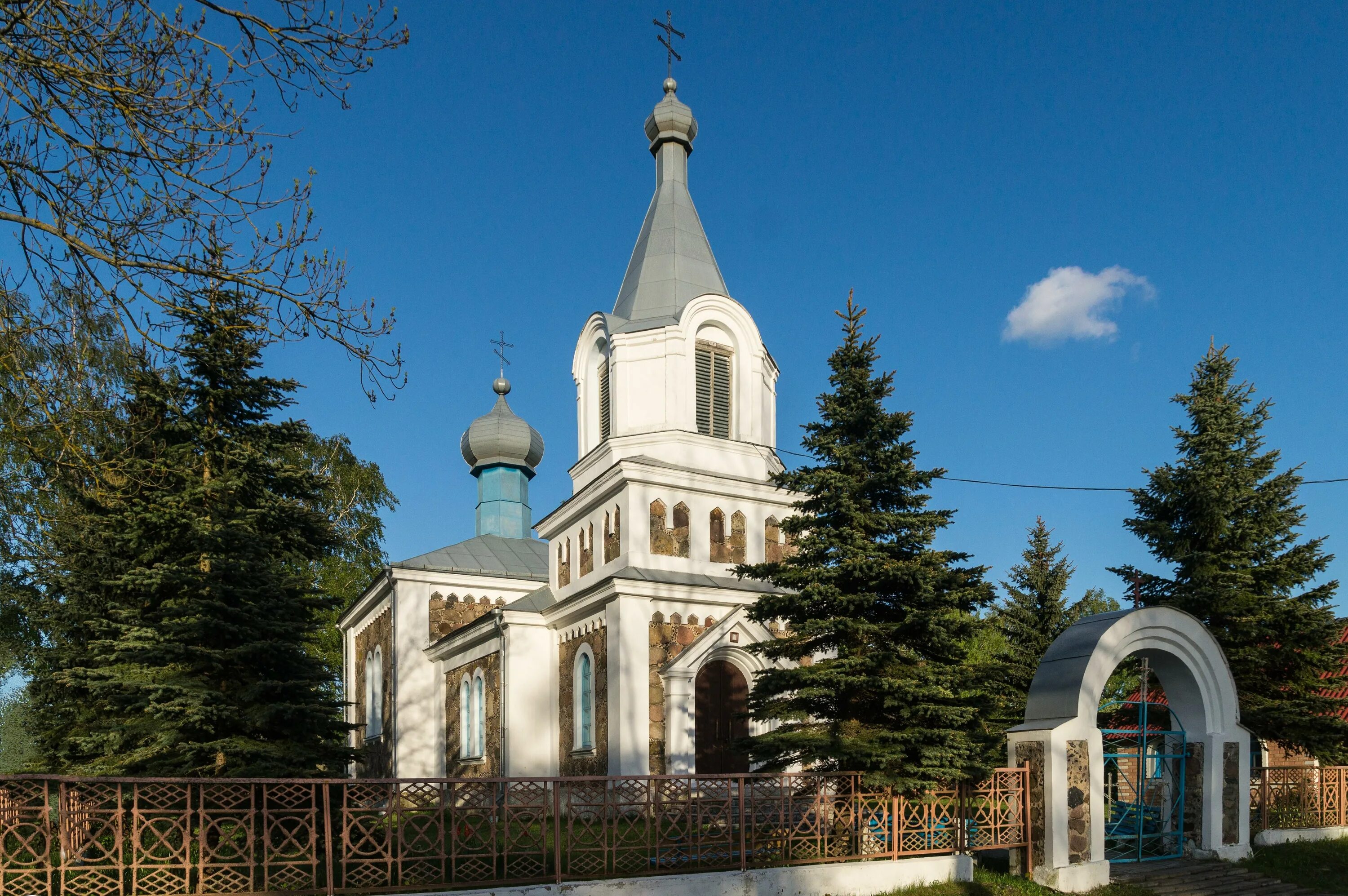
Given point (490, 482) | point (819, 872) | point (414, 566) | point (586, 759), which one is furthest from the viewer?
point (490, 482)

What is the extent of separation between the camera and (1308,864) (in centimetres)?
1312

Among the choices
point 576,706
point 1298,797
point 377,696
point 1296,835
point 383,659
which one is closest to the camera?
point 1296,835

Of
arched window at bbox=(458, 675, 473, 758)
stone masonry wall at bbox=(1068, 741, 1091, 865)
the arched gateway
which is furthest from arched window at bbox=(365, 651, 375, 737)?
stone masonry wall at bbox=(1068, 741, 1091, 865)

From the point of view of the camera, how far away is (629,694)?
52.0 ft

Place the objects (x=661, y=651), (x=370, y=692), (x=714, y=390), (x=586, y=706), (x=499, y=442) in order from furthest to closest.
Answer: (x=499, y=442) < (x=370, y=692) < (x=714, y=390) < (x=586, y=706) < (x=661, y=651)

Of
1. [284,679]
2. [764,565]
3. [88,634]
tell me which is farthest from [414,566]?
[764,565]

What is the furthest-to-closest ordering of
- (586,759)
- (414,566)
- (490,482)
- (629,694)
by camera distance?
(490,482) → (414,566) → (586,759) → (629,694)

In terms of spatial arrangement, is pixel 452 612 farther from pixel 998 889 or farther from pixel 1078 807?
pixel 1078 807

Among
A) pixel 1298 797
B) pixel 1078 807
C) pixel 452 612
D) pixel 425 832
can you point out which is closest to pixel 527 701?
pixel 452 612

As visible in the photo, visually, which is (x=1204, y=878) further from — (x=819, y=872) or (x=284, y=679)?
(x=284, y=679)

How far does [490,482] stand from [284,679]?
16889 mm

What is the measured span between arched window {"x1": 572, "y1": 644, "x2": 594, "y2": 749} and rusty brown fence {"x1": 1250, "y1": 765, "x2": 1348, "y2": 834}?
999 cm

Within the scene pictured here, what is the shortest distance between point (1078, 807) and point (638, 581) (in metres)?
7.25

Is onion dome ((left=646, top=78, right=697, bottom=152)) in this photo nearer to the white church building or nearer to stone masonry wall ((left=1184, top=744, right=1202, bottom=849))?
the white church building
